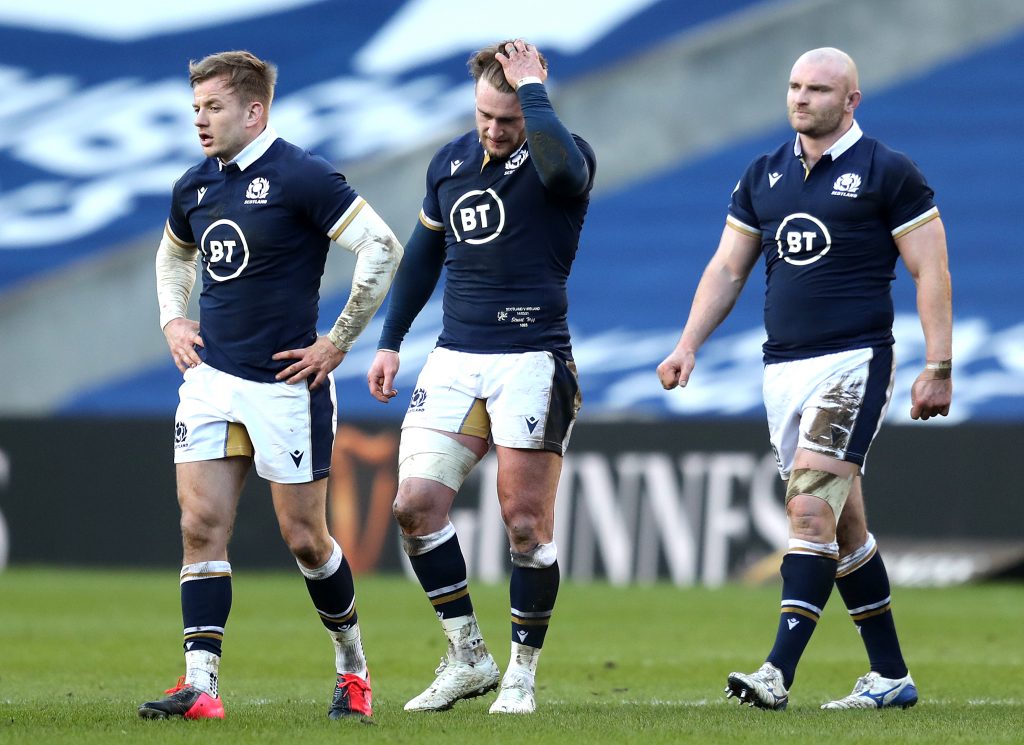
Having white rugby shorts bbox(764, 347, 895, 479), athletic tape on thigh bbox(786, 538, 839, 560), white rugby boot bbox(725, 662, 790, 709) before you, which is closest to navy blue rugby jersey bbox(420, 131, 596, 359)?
white rugby shorts bbox(764, 347, 895, 479)

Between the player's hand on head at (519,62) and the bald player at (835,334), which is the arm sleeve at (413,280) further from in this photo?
the bald player at (835,334)

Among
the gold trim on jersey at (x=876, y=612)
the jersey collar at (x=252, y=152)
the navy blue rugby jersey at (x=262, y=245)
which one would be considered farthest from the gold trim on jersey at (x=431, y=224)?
the gold trim on jersey at (x=876, y=612)

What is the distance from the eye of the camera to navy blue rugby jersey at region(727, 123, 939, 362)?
19.5 feet

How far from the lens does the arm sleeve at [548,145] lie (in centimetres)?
574

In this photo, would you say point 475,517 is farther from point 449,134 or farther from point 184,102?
point 184,102

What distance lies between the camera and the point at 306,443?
572cm

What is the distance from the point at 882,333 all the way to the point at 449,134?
13140mm

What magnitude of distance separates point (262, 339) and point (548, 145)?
1.18 metres

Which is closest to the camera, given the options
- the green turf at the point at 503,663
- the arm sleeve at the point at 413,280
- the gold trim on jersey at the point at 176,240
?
the green turf at the point at 503,663

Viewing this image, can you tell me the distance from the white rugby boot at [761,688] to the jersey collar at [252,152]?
2374 millimetres

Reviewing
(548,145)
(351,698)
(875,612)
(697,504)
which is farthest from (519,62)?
(697,504)

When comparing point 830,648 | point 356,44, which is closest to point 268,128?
point 830,648

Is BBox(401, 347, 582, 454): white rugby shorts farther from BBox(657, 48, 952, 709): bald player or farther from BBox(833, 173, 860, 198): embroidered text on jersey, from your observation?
BBox(833, 173, 860, 198): embroidered text on jersey

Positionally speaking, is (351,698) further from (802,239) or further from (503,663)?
(802,239)
